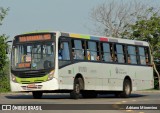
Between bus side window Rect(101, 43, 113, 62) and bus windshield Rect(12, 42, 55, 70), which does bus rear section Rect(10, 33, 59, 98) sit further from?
bus side window Rect(101, 43, 113, 62)

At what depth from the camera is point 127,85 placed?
30578 mm

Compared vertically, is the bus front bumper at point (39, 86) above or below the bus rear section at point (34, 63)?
below

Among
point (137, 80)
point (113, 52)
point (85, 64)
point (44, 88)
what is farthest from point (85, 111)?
point (137, 80)

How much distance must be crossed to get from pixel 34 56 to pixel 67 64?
152cm

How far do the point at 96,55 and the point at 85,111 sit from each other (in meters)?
9.45

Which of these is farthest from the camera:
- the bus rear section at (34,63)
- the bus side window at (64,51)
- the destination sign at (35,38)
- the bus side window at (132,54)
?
the bus side window at (132,54)

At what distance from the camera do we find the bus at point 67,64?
25.4m

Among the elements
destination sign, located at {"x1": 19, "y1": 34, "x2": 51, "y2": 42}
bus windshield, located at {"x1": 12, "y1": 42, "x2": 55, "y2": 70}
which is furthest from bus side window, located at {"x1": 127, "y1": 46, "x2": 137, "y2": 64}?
bus windshield, located at {"x1": 12, "y1": 42, "x2": 55, "y2": 70}

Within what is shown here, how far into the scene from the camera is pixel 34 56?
25.5 m

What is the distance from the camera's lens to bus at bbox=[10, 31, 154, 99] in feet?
83.2

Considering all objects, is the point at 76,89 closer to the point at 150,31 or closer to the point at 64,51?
the point at 64,51

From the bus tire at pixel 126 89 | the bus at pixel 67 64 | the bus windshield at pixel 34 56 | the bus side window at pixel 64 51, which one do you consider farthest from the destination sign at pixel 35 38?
the bus tire at pixel 126 89

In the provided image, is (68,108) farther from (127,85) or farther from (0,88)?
(0,88)

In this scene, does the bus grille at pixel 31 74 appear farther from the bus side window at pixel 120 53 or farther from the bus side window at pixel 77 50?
the bus side window at pixel 120 53
